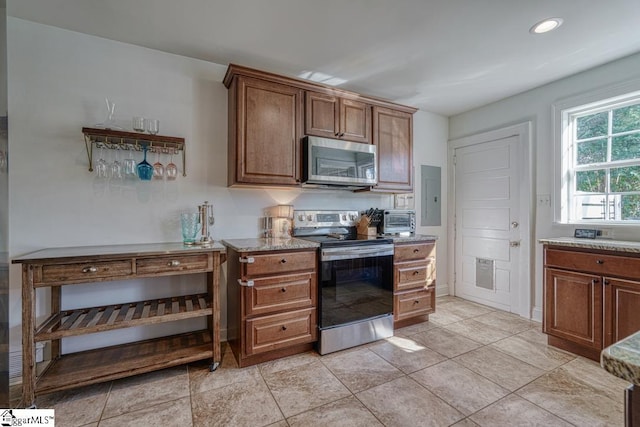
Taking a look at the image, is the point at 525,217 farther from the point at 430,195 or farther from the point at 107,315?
the point at 107,315

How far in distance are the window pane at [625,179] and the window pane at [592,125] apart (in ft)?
1.31

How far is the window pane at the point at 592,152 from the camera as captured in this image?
2.75 metres

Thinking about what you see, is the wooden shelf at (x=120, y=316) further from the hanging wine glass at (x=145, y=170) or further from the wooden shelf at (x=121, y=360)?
the hanging wine glass at (x=145, y=170)

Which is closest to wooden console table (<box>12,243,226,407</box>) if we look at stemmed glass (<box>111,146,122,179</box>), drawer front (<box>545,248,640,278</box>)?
stemmed glass (<box>111,146,122,179</box>)

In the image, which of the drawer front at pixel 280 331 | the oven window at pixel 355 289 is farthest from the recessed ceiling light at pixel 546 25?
the drawer front at pixel 280 331

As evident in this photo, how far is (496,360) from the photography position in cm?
228

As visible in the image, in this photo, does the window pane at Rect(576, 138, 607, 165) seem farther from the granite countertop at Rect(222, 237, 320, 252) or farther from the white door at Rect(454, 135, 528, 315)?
the granite countertop at Rect(222, 237, 320, 252)

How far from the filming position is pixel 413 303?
2936 mm

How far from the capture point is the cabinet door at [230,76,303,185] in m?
2.37

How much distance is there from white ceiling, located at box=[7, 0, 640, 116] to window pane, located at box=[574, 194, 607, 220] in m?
1.24

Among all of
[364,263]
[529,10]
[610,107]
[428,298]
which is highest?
[529,10]

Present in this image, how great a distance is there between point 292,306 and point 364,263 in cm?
76

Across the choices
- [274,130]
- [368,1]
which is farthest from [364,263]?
[368,1]

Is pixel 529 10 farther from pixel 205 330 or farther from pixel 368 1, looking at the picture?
pixel 205 330
